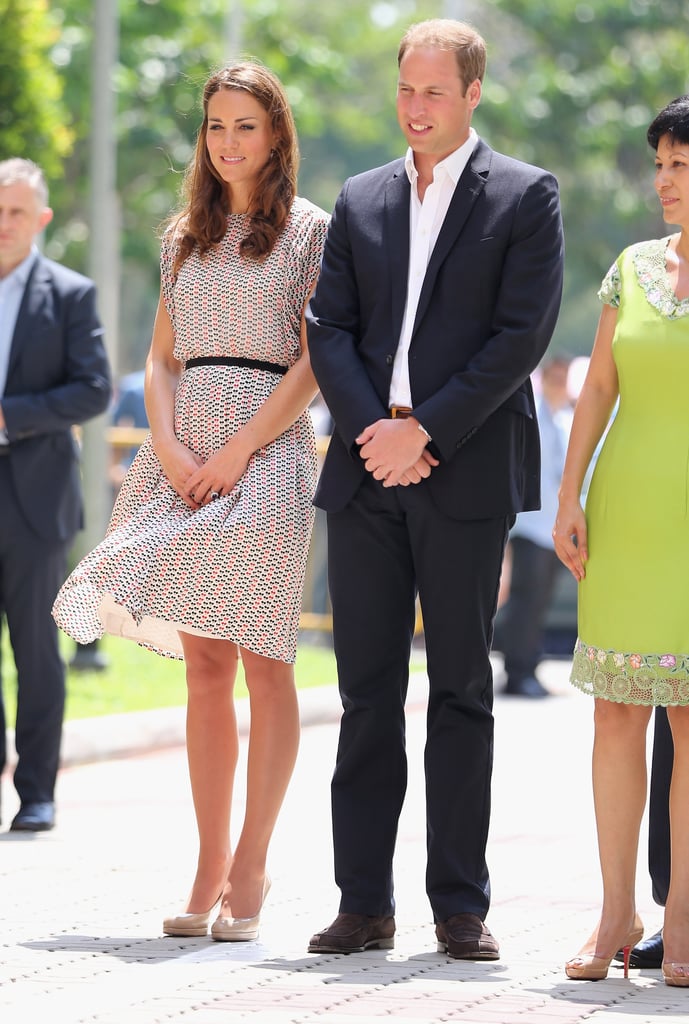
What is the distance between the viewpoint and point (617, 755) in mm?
4805

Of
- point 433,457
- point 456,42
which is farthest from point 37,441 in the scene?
point 456,42

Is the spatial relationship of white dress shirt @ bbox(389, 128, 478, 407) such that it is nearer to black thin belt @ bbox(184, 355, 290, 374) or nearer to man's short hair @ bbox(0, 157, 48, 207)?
black thin belt @ bbox(184, 355, 290, 374)

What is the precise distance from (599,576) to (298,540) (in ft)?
3.02

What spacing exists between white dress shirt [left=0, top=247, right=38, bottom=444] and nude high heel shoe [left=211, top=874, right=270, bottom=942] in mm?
2965

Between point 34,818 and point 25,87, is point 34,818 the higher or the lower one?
the lower one

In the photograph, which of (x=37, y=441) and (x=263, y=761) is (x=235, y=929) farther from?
(x=37, y=441)

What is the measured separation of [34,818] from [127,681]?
4.13 meters

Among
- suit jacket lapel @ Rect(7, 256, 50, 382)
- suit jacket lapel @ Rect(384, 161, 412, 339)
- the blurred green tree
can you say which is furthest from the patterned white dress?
the blurred green tree

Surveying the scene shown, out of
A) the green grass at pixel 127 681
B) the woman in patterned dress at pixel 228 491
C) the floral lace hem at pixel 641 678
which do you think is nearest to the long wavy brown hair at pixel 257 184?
the woman in patterned dress at pixel 228 491

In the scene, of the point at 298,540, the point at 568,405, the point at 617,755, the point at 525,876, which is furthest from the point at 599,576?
the point at 568,405

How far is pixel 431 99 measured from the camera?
5.02m

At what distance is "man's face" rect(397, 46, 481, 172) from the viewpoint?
5.00 metres

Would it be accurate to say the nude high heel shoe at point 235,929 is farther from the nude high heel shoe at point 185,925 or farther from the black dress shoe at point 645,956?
the black dress shoe at point 645,956

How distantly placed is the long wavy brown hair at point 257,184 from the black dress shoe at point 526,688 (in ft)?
25.3
